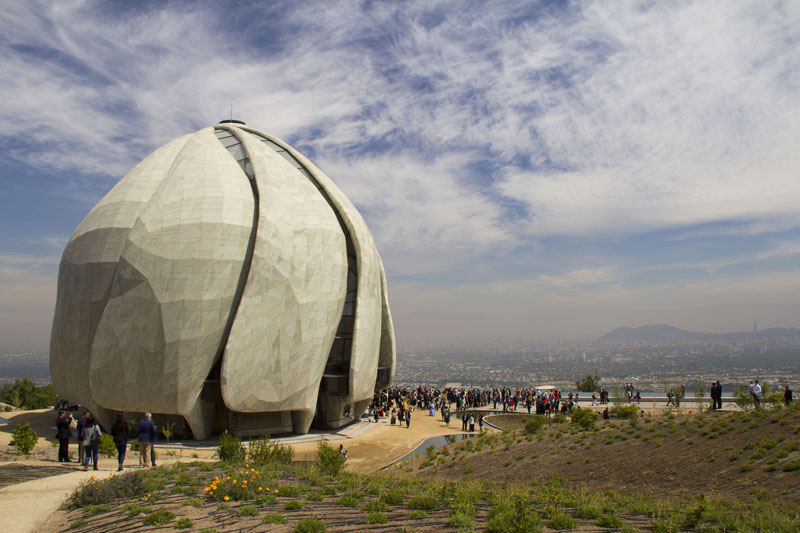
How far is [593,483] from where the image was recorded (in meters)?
13.8

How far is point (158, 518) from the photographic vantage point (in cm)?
814

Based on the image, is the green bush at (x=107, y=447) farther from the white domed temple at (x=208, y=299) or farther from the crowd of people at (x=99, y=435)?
the white domed temple at (x=208, y=299)

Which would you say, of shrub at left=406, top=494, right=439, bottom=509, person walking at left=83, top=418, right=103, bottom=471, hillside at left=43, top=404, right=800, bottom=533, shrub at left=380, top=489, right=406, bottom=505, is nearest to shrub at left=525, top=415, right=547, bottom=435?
hillside at left=43, top=404, right=800, bottom=533

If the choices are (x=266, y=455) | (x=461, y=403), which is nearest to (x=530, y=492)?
(x=266, y=455)

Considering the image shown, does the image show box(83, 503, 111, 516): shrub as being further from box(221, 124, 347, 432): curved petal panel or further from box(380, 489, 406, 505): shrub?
box(221, 124, 347, 432): curved petal panel

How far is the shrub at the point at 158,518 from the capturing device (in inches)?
319

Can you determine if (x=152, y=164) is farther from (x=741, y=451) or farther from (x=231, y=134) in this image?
(x=741, y=451)

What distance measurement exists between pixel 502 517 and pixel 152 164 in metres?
23.9

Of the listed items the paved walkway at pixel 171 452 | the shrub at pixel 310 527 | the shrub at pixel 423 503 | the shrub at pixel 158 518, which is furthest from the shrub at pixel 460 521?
the paved walkway at pixel 171 452

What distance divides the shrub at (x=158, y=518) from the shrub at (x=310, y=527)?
2.24 meters

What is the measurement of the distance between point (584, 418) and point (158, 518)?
1746 centimetres

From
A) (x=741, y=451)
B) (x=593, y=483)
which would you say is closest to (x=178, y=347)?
(x=593, y=483)

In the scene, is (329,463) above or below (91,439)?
below

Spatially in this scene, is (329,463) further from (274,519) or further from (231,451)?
(274,519)
